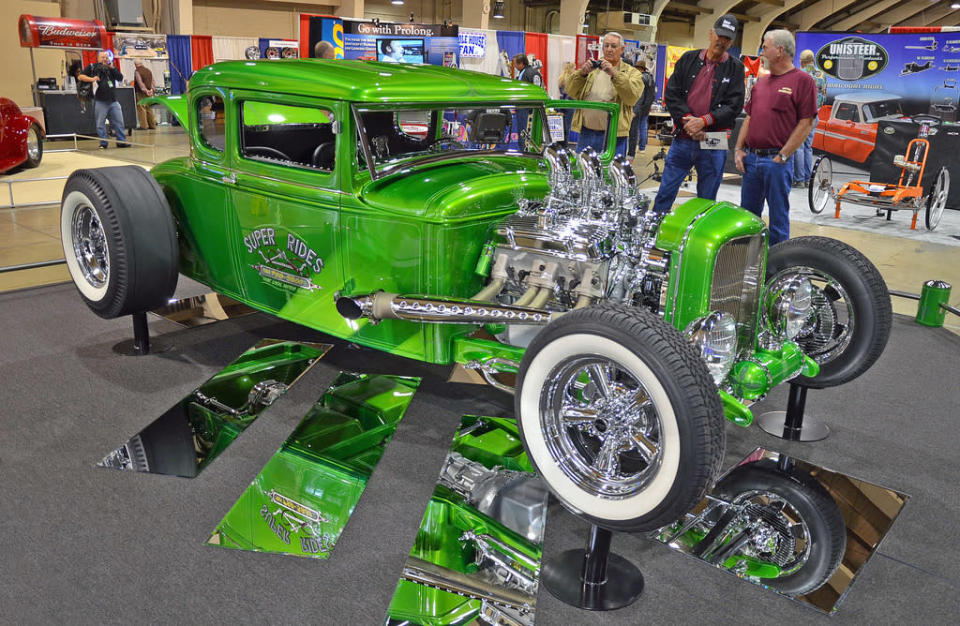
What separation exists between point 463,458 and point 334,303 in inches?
41.1

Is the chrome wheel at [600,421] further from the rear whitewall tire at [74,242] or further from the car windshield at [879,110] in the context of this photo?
the car windshield at [879,110]

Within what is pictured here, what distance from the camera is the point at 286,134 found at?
15.1ft

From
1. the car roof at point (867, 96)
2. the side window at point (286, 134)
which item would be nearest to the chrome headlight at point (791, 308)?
the side window at point (286, 134)

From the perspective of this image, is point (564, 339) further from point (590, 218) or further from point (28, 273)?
point (28, 273)

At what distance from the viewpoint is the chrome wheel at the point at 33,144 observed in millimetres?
9445

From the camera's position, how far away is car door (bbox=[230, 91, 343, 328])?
3720mm

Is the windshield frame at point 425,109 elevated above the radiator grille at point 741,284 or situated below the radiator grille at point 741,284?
above

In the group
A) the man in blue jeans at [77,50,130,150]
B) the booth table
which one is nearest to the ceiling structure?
the booth table

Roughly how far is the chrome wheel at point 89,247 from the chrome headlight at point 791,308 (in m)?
3.78

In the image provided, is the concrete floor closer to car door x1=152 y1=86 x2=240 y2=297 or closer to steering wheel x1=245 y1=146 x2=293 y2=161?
car door x1=152 y1=86 x2=240 y2=297

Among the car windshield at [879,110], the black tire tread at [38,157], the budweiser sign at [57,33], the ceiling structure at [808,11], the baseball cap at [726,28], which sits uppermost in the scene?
the ceiling structure at [808,11]

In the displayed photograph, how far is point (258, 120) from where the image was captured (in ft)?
14.8

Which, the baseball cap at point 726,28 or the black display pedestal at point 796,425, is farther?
the baseball cap at point 726,28

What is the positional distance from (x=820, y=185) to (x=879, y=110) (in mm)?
2564
